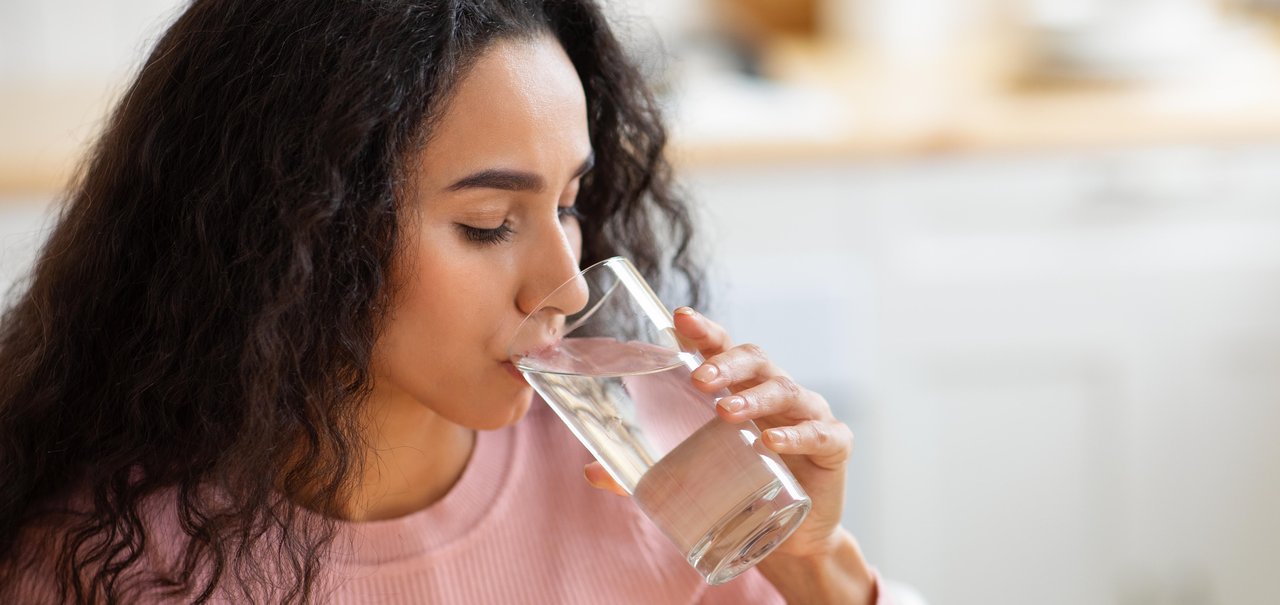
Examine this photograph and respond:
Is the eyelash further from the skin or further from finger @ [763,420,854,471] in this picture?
finger @ [763,420,854,471]

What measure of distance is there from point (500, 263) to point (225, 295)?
6.7 inches

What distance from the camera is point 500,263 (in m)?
0.91

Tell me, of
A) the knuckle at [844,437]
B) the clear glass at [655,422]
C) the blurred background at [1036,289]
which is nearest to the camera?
the clear glass at [655,422]

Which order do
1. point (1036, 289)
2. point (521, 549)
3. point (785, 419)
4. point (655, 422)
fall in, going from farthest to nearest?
point (1036, 289) → point (521, 549) → point (785, 419) → point (655, 422)

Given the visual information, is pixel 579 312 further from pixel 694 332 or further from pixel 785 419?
pixel 785 419

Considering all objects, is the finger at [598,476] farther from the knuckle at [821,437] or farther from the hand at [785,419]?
the knuckle at [821,437]

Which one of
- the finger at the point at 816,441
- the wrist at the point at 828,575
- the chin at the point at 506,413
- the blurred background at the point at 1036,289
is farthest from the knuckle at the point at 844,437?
the blurred background at the point at 1036,289

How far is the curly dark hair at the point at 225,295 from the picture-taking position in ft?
2.87

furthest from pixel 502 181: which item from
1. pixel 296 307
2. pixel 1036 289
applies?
pixel 1036 289

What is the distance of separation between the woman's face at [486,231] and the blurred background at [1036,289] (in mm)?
1083

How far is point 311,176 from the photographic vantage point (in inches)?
34.2

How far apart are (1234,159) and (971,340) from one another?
1.49 feet

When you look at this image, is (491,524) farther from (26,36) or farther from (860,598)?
(26,36)

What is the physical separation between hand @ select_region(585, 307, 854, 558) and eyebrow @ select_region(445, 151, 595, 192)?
126 millimetres
